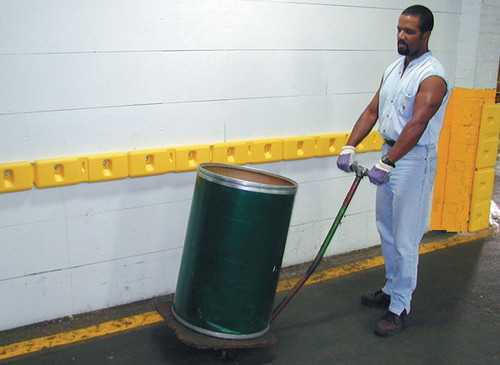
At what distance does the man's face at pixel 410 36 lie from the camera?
318 centimetres

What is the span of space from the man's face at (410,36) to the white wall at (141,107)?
2.84 feet

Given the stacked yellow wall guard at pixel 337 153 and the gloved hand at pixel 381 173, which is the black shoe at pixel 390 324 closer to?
the gloved hand at pixel 381 173

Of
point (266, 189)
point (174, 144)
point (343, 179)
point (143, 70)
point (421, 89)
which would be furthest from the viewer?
point (343, 179)

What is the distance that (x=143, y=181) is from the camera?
11.5 ft

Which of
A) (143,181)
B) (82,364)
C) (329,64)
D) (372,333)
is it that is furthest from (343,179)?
(82,364)

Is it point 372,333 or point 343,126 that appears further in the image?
point 343,126

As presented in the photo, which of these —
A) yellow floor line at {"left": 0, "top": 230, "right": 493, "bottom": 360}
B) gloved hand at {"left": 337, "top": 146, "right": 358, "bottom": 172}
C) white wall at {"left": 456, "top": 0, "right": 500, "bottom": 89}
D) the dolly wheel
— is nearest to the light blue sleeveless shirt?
gloved hand at {"left": 337, "top": 146, "right": 358, "bottom": 172}

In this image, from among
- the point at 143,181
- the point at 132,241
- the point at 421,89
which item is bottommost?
the point at 132,241

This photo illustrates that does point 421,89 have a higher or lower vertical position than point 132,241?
higher

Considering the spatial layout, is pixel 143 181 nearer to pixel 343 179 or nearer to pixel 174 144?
pixel 174 144

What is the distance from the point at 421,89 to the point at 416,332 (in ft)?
4.66

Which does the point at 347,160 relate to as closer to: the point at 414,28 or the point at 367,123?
the point at 367,123

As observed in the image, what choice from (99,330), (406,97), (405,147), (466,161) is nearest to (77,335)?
(99,330)

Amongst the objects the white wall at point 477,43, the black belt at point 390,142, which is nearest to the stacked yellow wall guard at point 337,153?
the white wall at point 477,43
